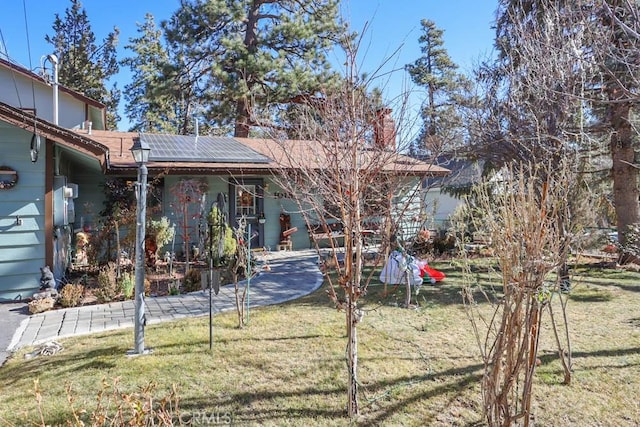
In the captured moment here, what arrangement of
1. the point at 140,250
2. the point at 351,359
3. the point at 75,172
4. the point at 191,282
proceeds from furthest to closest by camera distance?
the point at 75,172 < the point at 191,282 < the point at 140,250 < the point at 351,359

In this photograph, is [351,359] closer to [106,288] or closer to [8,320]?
[106,288]

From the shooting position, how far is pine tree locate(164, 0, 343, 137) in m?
17.0

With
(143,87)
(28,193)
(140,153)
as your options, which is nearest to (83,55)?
(143,87)

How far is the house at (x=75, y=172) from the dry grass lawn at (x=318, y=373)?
1987 millimetres

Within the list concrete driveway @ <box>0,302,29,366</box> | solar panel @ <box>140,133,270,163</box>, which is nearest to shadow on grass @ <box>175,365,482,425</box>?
concrete driveway @ <box>0,302,29,366</box>

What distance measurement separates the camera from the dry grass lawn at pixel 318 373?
133 inches

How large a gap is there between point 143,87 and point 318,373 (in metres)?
21.0

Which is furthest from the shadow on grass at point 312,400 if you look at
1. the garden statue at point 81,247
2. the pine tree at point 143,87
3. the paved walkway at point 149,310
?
the pine tree at point 143,87

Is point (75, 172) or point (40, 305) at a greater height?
point (75, 172)

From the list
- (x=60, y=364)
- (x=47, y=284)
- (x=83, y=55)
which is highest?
(x=83, y=55)

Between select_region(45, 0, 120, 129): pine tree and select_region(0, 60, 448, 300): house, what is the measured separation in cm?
859

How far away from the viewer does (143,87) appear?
68.3 ft

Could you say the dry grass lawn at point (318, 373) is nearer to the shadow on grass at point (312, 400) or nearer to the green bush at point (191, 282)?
the shadow on grass at point (312, 400)

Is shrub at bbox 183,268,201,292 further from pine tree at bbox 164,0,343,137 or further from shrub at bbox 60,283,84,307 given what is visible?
pine tree at bbox 164,0,343,137
